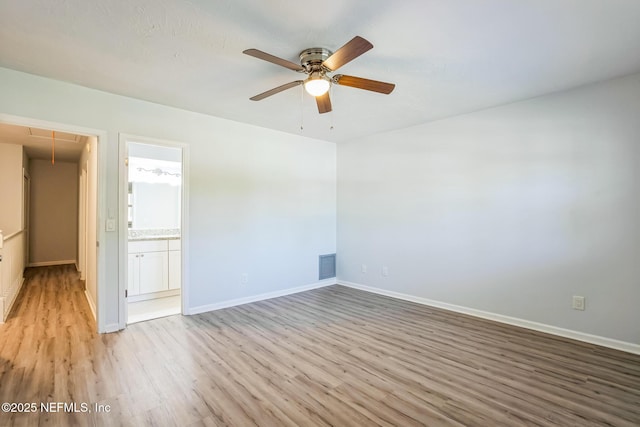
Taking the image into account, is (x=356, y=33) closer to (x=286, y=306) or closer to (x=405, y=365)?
(x=405, y=365)

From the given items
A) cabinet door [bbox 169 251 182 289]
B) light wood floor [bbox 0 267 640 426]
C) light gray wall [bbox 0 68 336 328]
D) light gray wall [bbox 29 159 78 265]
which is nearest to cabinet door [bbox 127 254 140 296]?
cabinet door [bbox 169 251 182 289]

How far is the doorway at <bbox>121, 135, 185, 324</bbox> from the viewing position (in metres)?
3.69

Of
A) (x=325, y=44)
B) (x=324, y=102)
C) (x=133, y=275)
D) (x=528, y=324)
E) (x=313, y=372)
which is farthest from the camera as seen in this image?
(x=133, y=275)

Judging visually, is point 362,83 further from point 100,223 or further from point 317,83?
point 100,223

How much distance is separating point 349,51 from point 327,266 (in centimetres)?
391

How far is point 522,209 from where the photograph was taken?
341cm

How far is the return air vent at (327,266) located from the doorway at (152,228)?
219 cm

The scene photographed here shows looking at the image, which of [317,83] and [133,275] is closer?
[317,83]

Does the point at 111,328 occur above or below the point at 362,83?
below

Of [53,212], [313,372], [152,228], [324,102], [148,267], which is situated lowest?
[313,372]

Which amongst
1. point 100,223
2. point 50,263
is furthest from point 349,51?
point 50,263

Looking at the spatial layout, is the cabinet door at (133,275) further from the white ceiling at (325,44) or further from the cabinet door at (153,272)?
the white ceiling at (325,44)

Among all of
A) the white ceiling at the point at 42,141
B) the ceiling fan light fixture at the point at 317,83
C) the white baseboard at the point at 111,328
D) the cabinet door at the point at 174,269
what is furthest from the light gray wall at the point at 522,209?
the white ceiling at the point at 42,141

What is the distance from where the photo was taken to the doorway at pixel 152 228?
369 cm
